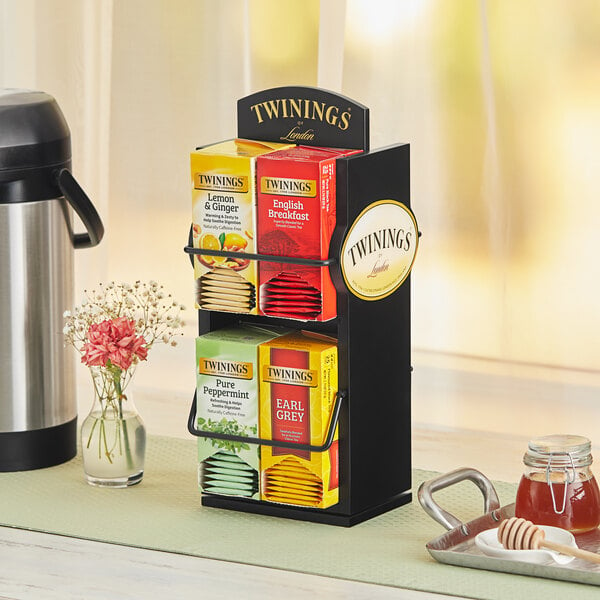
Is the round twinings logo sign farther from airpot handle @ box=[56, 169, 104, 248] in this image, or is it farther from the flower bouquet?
airpot handle @ box=[56, 169, 104, 248]

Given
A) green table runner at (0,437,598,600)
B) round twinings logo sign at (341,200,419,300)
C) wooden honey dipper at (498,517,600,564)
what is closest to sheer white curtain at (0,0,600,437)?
green table runner at (0,437,598,600)

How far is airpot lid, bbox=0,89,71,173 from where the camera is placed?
5.14 ft

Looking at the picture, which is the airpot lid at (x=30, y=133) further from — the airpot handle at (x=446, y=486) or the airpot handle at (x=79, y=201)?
the airpot handle at (x=446, y=486)

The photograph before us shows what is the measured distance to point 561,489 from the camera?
4.32 ft

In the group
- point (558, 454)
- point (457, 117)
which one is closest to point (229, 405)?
point (558, 454)

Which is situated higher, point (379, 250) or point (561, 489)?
point (379, 250)

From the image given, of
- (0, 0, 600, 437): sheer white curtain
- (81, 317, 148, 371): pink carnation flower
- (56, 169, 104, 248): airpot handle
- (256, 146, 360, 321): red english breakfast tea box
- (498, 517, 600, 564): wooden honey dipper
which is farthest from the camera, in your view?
(0, 0, 600, 437): sheer white curtain

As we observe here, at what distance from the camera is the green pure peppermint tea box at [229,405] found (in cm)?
142

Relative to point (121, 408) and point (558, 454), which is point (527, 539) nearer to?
point (558, 454)

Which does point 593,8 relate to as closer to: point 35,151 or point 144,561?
point 35,151

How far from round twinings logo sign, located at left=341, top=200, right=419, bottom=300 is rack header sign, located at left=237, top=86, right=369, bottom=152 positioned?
0.23ft

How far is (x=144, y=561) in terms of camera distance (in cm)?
132

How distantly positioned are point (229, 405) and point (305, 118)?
0.96ft

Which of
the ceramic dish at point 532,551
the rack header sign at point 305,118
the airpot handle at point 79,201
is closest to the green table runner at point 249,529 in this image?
the ceramic dish at point 532,551
